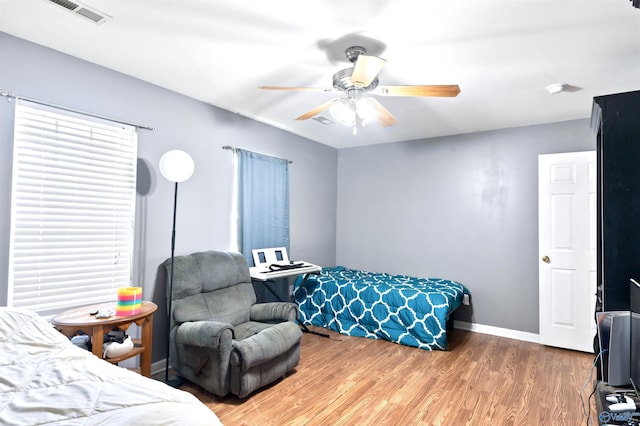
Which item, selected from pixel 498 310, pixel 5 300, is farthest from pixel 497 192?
pixel 5 300

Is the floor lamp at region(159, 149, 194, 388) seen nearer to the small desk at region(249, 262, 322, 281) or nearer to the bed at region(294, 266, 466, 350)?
the small desk at region(249, 262, 322, 281)

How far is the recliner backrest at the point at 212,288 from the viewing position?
108 inches

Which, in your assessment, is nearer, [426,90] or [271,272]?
[426,90]

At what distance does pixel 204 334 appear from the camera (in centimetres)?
244

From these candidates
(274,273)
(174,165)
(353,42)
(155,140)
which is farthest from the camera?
(274,273)

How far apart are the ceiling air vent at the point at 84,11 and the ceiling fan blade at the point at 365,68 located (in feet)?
4.78

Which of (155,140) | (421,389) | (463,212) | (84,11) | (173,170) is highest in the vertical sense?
(84,11)

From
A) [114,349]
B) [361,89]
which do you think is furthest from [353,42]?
[114,349]

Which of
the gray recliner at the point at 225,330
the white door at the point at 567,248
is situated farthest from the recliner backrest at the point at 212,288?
the white door at the point at 567,248

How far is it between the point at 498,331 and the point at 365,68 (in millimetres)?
3578

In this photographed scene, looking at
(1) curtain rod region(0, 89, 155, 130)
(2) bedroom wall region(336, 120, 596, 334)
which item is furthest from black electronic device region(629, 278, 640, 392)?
(1) curtain rod region(0, 89, 155, 130)

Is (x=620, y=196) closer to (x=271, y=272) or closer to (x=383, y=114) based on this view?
(x=383, y=114)

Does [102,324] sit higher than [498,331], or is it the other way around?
[102,324]

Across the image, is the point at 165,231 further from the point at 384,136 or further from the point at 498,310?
the point at 498,310
